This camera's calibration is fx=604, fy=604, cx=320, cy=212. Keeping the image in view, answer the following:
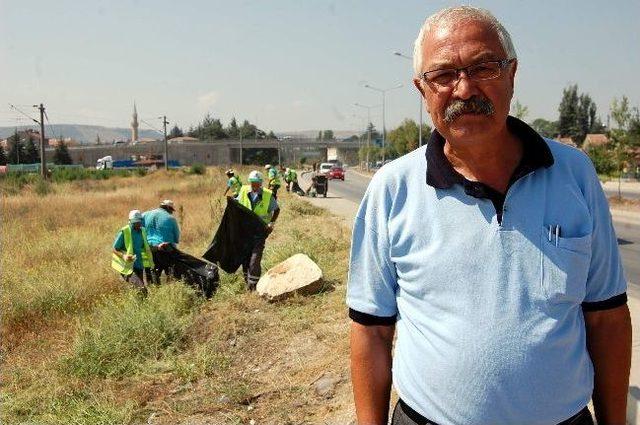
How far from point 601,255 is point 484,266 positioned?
37cm

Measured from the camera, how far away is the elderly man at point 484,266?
1.62 meters

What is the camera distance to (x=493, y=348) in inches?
64.4

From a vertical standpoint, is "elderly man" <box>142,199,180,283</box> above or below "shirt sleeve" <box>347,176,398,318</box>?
below

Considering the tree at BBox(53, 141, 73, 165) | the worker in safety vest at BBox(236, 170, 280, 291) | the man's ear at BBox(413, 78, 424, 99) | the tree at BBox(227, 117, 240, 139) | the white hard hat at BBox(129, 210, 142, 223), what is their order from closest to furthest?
the man's ear at BBox(413, 78, 424, 99) → the white hard hat at BBox(129, 210, 142, 223) → the worker in safety vest at BBox(236, 170, 280, 291) → the tree at BBox(53, 141, 73, 165) → the tree at BBox(227, 117, 240, 139)

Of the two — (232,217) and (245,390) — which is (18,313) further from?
(245,390)

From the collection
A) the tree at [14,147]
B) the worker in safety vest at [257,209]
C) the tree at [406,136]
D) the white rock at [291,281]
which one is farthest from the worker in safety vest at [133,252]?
the tree at [406,136]

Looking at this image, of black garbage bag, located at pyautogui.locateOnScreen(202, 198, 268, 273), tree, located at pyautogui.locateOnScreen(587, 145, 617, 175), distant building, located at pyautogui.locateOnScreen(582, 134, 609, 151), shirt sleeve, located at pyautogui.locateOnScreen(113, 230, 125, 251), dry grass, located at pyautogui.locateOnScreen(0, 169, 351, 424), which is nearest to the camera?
dry grass, located at pyautogui.locateOnScreen(0, 169, 351, 424)

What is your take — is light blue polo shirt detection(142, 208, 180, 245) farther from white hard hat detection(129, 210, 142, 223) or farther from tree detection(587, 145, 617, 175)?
tree detection(587, 145, 617, 175)

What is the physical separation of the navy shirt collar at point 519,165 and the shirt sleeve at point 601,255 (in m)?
0.15

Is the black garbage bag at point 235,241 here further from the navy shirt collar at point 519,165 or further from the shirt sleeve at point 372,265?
the navy shirt collar at point 519,165

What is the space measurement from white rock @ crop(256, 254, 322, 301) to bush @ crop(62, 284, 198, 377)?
1131 mm

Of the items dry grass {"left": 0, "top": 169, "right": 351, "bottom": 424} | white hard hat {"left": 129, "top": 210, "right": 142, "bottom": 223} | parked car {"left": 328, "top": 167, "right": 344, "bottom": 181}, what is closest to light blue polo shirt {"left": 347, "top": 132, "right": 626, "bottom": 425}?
dry grass {"left": 0, "top": 169, "right": 351, "bottom": 424}

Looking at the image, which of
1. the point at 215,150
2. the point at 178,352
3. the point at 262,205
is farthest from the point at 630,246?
the point at 215,150

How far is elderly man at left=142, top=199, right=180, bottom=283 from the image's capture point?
910 cm
